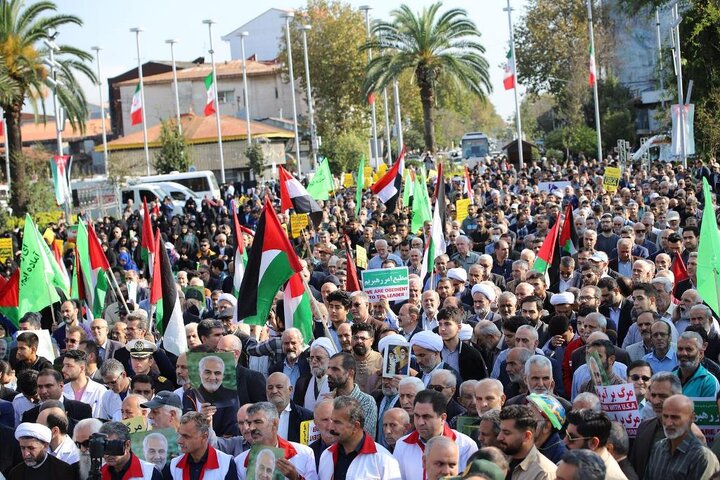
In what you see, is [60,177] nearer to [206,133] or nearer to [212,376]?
[212,376]

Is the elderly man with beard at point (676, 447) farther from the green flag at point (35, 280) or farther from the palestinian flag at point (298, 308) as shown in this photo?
the green flag at point (35, 280)

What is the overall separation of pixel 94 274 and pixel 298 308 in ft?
15.6

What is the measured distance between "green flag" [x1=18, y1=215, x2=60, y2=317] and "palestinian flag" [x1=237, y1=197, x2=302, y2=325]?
3.76m

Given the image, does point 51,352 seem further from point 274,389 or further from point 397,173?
point 397,173

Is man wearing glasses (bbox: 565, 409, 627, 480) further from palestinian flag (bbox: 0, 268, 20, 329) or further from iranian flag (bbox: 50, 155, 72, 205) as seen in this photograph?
iranian flag (bbox: 50, 155, 72, 205)

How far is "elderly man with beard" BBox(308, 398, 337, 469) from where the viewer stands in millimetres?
7457

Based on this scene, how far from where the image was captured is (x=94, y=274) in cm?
1486

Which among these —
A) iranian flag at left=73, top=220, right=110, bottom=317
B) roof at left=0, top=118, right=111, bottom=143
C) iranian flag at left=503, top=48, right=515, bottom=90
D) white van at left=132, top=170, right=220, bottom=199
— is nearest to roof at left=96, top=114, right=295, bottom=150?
roof at left=0, top=118, right=111, bottom=143

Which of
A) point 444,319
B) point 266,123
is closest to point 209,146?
point 266,123

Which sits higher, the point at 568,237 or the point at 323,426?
the point at 568,237

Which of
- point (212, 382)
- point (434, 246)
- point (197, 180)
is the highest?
point (197, 180)

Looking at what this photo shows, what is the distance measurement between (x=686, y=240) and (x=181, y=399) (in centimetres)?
803

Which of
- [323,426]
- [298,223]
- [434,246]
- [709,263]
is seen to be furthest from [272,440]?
[298,223]

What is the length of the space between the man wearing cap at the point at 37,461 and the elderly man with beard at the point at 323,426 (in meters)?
1.52
